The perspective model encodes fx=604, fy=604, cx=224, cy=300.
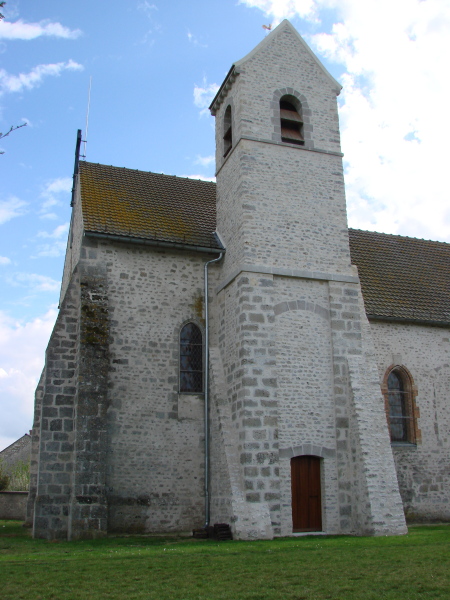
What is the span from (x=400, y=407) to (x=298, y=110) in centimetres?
882

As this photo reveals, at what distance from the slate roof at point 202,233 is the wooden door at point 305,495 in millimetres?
5341

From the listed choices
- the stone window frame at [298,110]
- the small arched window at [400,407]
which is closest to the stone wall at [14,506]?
the small arched window at [400,407]

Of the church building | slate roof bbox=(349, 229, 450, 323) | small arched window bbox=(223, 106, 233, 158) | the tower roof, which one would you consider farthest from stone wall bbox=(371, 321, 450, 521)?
the tower roof

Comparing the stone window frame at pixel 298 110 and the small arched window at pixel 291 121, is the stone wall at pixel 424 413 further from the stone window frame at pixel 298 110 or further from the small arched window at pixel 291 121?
the small arched window at pixel 291 121

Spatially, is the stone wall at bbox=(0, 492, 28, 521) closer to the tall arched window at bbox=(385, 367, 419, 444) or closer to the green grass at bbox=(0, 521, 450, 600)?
the green grass at bbox=(0, 521, 450, 600)

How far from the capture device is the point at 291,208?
48.7ft

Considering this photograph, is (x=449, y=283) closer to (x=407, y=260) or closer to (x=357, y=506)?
(x=407, y=260)

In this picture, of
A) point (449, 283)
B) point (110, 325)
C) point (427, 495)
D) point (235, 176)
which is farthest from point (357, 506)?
point (449, 283)

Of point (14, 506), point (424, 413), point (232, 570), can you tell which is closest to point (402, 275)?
point (424, 413)

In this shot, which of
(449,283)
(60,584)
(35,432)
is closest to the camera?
(60,584)

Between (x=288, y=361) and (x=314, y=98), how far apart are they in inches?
287

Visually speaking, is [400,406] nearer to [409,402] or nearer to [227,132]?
[409,402]

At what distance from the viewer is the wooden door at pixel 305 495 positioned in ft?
43.0

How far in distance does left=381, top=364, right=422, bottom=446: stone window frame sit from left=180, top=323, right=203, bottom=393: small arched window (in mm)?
5449
